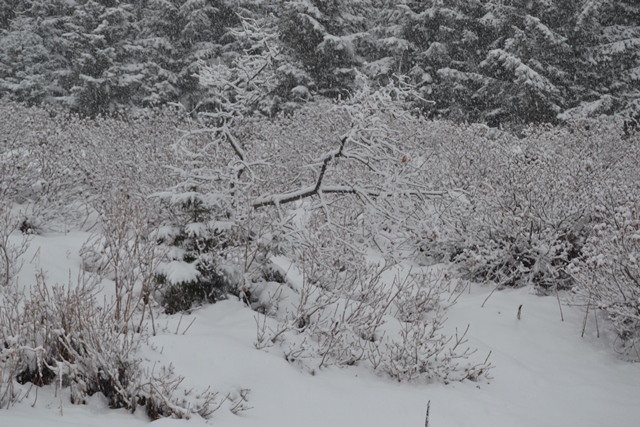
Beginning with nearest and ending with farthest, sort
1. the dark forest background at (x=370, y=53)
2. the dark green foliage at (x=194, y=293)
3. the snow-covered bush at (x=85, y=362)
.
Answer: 1. the snow-covered bush at (x=85, y=362)
2. the dark green foliage at (x=194, y=293)
3. the dark forest background at (x=370, y=53)

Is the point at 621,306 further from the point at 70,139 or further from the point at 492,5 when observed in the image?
the point at 492,5

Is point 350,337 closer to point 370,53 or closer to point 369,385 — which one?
point 369,385

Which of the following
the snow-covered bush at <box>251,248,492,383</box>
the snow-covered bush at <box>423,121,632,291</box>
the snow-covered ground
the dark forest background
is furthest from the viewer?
the dark forest background

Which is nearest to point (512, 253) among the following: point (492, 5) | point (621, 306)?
point (621, 306)

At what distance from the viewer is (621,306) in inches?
190

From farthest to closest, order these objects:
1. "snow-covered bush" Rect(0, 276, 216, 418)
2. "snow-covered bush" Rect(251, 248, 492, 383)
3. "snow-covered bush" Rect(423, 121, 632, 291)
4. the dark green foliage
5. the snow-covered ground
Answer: "snow-covered bush" Rect(423, 121, 632, 291)
the dark green foliage
"snow-covered bush" Rect(251, 248, 492, 383)
the snow-covered ground
"snow-covered bush" Rect(0, 276, 216, 418)

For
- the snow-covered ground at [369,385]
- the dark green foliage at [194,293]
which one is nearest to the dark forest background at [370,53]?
the dark green foliage at [194,293]

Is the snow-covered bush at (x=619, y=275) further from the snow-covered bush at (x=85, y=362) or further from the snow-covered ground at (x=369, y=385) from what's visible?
the snow-covered bush at (x=85, y=362)

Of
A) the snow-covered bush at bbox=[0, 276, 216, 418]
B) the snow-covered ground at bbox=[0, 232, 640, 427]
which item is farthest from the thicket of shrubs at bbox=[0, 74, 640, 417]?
the snow-covered ground at bbox=[0, 232, 640, 427]

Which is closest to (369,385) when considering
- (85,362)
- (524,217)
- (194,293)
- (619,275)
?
(194,293)

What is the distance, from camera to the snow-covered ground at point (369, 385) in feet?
10.2

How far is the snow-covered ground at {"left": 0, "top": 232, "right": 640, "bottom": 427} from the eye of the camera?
312 centimetres

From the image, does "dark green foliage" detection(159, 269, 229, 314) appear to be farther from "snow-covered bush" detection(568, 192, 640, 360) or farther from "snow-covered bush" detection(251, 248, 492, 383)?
"snow-covered bush" detection(568, 192, 640, 360)

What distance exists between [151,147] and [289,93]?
1043 centimetres
